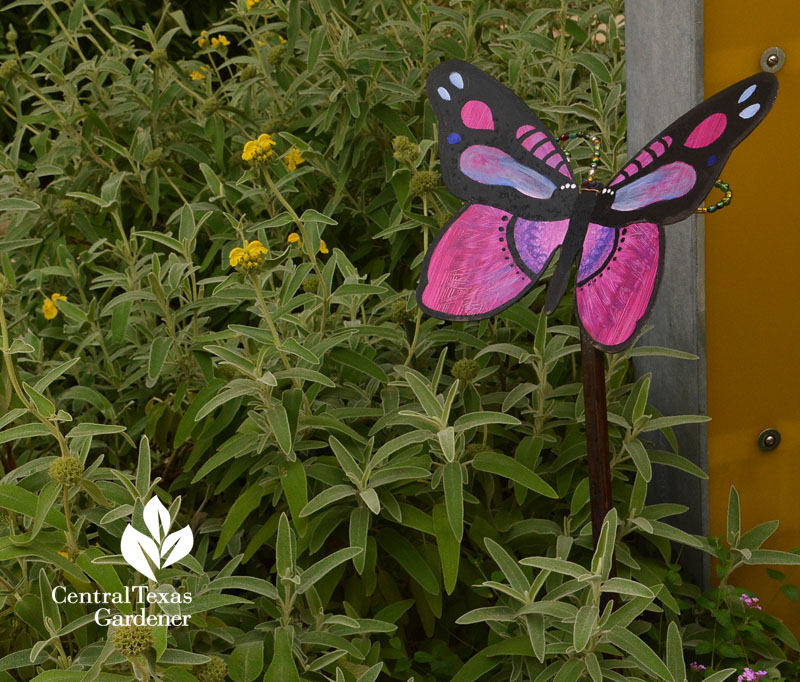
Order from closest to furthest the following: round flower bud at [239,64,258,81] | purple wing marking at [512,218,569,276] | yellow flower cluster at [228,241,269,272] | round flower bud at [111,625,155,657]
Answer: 1. round flower bud at [111,625,155,657]
2. purple wing marking at [512,218,569,276]
3. yellow flower cluster at [228,241,269,272]
4. round flower bud at [239,64,258,81]

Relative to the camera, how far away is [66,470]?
1.05m

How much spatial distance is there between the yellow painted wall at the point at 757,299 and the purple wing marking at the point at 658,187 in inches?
13.7

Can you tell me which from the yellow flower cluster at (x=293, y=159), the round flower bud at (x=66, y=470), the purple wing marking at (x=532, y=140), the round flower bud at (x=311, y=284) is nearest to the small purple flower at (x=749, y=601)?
the purple wing marking at (x=532, y=140)

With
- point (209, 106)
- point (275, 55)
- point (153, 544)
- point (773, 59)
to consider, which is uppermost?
point (275, 55)

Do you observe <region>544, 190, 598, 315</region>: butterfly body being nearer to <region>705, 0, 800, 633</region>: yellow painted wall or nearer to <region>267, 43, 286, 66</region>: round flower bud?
<region>705, 0, 800, 633</region>: yellow painted wall

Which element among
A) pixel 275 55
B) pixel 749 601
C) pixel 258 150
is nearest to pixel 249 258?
pixel 258 150

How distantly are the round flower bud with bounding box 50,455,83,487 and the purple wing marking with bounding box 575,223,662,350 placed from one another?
62 centimetres

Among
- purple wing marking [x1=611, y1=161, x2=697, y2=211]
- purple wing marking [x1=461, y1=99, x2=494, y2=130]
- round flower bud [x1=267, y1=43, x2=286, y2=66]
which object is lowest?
purple wing marking [x1=611, y1=161, x2=697, y2=211]

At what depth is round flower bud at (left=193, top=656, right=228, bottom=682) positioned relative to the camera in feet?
3.26

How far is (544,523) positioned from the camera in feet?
4.12

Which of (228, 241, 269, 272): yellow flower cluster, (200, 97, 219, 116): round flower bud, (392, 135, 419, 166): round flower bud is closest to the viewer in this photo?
(228, 241, 269, 272): yellow flower cluster

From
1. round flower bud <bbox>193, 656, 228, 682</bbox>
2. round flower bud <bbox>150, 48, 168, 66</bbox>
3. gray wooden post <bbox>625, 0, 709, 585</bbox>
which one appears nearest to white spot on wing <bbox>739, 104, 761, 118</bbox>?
gray wooden post <bbox>625, 0, 709, 585</bbox>

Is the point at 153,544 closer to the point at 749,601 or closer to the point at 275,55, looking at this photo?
the point at 749,601

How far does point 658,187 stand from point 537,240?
148mm
